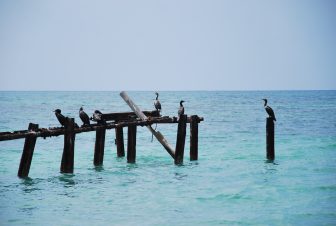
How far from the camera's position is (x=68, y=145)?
1631 cm

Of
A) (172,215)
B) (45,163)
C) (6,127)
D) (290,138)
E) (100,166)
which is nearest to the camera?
(172,215)

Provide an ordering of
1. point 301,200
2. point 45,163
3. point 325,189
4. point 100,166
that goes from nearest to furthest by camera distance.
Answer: point 301,200
point 325,189
point 100,166
point 45,163

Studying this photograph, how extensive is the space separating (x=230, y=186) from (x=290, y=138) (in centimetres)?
1894

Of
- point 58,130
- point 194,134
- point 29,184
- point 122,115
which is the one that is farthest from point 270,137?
point 29,184

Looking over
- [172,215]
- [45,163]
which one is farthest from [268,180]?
[45,163]

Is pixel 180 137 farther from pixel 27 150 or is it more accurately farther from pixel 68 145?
pixel 27 150

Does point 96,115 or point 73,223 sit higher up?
point 96,115

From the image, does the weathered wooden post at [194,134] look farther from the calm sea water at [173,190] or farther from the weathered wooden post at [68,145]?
the weathered wooden post at [68,145]

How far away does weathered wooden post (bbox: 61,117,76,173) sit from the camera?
16141 millimetres

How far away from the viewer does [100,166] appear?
19.6 metres

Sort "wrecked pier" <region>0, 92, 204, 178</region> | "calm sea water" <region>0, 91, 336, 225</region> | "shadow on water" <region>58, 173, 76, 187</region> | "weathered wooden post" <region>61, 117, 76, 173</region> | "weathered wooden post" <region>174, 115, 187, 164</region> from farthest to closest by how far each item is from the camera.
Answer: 1. "weathered wooden post" <region>174, 115, 187, 164</region>
2. "shadow on water" <region>58, 173, 76, 187</region>
3. "weathered wooden post" <region>61, 117, 76, 173</region>
4. "wrecked pier" <region>0, 92, 204, 178</region>
5. "calm sea water" <region>0, 91, 336, 225</region>

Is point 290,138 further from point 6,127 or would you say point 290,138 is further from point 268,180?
point 6,127

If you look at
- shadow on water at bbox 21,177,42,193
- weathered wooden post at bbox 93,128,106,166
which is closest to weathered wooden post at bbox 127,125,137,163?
weathered wooden post at bbox 93,128,106,166

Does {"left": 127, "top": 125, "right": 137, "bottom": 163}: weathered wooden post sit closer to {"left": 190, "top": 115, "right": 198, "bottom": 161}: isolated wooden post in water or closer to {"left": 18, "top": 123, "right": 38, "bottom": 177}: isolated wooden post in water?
{"left": 190, "top": 115, "right": 198, "bottom": 161}: isolated wooden post in water
